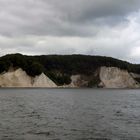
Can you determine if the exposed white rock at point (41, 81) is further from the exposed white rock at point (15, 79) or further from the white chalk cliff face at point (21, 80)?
the exposed white rock at point (15, 79)

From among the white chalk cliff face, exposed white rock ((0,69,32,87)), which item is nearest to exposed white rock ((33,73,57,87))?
the white chalk cliff face

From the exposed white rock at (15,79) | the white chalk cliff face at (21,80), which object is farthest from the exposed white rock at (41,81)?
the exposed white rock at (15,79)

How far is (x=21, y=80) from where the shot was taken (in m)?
182

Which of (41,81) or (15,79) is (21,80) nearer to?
(15,79)

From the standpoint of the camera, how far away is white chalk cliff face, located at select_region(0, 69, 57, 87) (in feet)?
573

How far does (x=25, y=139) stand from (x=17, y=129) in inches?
199

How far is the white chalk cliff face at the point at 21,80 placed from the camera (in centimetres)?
17462

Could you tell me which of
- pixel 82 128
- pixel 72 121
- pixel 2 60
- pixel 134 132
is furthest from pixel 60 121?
pixel 2 60

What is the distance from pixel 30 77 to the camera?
609ft

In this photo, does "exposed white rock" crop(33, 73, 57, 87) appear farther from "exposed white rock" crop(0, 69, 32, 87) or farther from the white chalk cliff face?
"exposed white rock" crop(0, 69, 32, 87)

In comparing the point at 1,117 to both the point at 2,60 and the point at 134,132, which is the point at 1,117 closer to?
the point at 134,132

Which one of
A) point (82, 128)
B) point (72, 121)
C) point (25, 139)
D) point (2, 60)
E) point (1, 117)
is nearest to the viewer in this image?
point (25, 139)

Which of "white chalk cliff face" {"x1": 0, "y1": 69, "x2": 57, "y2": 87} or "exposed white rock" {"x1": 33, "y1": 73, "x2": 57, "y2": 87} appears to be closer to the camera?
"white chalk cliff face" {"x1": 0, "y1": 69, "x2": 57, "y2": 87}

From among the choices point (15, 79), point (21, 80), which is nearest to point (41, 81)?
point (21, 80)
